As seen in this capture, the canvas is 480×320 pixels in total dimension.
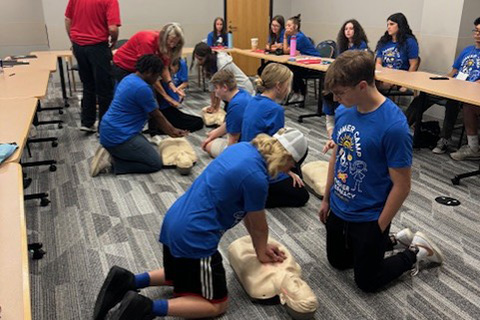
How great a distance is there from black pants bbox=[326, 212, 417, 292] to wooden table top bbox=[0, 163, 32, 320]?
53.4 inches

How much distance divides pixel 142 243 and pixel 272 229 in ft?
2.58

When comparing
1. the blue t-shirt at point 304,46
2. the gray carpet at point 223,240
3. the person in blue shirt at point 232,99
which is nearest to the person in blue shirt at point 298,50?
the blue t-shirt at point 304,46

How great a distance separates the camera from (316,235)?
8.30 feet

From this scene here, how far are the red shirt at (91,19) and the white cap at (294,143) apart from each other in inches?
114

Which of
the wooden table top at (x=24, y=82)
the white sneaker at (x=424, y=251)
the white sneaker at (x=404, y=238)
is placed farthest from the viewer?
the wooden table top at (x=24, y=82)

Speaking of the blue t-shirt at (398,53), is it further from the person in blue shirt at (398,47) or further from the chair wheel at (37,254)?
the chair wheel at (37,254)

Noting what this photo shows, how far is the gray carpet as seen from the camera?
192cm

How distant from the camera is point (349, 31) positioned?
4.75 m

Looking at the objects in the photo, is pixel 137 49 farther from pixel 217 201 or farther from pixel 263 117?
pixel 217 201

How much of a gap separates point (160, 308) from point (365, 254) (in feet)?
3.03

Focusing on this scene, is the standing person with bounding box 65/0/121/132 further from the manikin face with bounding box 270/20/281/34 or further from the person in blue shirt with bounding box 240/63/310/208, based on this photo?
the manikin face with bounding box 270/20/281/34

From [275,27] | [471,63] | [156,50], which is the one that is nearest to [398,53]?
[471,63]

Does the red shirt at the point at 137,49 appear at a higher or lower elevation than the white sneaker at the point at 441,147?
higher

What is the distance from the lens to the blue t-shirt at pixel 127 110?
3.22 m
